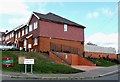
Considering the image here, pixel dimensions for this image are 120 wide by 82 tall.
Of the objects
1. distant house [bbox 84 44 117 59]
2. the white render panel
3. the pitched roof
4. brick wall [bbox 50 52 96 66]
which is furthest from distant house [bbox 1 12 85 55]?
the white render panel

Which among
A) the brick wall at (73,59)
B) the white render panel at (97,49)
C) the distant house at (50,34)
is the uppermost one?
the distant house at (50,34)

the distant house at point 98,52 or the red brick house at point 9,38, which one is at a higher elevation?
the red brick house at point 9,38

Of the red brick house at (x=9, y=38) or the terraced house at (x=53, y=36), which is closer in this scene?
the terraced house at (x=53, y=36)

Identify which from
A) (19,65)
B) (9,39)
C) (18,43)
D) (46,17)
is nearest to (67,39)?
(46,17)

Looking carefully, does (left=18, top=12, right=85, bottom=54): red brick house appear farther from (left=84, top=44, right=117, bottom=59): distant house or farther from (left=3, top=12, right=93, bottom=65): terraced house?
(left=84, top=44, right=117, bottom=59): distant house

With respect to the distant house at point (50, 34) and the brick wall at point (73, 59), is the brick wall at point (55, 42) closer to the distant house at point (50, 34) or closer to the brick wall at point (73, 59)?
the distant house at point (50, 34)

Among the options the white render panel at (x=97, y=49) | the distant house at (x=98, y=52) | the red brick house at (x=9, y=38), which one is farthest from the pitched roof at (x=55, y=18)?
the red brick house at (x=9, y=38)

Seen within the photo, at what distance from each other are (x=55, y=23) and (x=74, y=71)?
21531 millimetres

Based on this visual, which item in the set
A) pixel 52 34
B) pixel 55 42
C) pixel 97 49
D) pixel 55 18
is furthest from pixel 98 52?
pixel 52 34

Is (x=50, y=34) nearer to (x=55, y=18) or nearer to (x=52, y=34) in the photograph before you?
(x=52, y=34)

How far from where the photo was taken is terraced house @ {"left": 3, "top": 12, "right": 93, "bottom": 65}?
45088mm

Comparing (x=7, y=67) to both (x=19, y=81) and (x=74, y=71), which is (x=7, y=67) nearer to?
(x=74, y=71)

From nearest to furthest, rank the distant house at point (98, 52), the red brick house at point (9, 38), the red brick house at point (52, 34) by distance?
the red brick house at point (52, 34) → the distant house at point (98, 52) → the red brick house at point (9, 38)

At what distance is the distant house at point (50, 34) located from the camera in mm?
45594
